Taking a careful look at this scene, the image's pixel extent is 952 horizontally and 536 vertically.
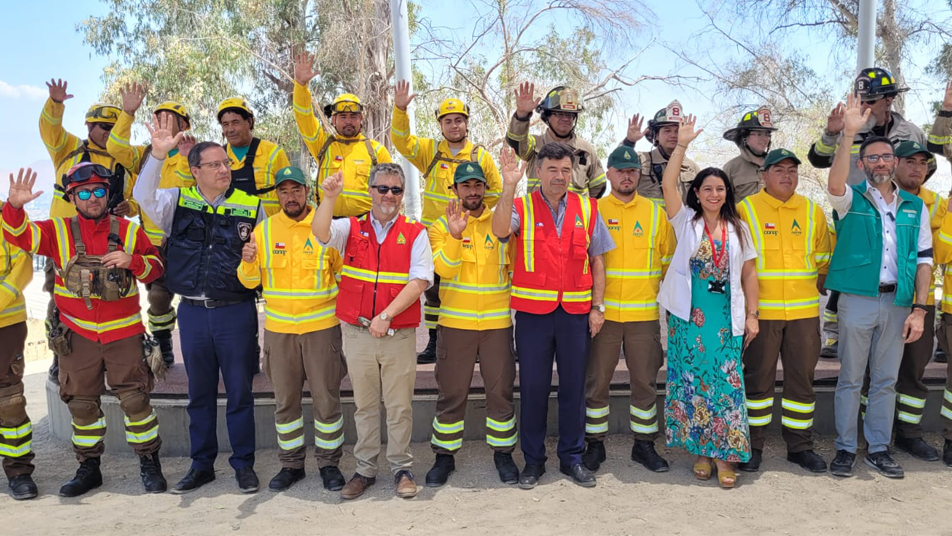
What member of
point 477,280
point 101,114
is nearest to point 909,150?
point 477,280

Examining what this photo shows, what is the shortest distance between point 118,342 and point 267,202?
5.09 feet

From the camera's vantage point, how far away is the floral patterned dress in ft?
16.3

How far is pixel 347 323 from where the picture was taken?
193 inches

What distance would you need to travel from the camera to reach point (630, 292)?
520 centimetres

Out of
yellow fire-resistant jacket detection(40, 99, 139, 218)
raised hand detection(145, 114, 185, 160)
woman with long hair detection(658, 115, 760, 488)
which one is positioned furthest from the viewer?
yellow fire-resistant jacket detection(40, 99, 139, 218)

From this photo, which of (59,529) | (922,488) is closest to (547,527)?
(922,488)

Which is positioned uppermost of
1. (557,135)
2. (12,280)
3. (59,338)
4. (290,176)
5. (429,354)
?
(557,135)

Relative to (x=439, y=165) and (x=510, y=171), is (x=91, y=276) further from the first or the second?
(x=510, y=171)

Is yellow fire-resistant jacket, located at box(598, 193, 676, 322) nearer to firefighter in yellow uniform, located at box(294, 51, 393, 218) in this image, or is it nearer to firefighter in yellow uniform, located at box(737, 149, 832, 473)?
firefighter in yellow uniform, located at box(737, 149, 832, 473)

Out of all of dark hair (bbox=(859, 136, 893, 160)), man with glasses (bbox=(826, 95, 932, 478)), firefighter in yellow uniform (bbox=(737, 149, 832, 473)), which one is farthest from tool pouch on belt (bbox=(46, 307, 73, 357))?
dark hair (bbox=(859, 136, 893, 160))

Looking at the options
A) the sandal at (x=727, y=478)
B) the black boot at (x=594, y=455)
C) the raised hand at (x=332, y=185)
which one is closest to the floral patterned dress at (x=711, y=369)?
the sandal at (x=727, y=478)

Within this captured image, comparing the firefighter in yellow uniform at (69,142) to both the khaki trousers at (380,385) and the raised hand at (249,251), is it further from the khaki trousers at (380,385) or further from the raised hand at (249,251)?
→ the khaki trousers at (380,385)

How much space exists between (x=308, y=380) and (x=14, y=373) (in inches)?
88.7

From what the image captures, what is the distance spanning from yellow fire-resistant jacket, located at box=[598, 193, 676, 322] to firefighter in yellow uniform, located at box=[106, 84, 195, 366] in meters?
3.33
